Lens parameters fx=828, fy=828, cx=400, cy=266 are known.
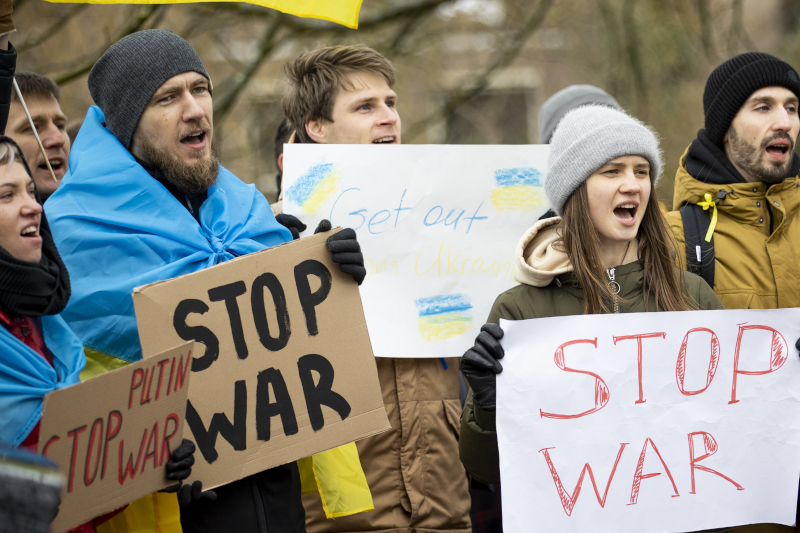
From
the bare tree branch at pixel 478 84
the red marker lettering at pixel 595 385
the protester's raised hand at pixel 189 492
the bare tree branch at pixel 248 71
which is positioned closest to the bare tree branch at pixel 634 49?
the bare tree branch at pixel 478 84

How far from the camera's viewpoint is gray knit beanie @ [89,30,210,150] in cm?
250

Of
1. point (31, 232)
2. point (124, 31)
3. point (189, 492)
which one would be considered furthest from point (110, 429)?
point (124, 31)

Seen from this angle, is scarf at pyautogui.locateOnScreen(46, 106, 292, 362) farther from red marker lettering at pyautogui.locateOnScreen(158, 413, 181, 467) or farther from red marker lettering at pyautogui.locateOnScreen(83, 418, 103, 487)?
red marker lettering at pyautogui.locateOnScreen(83, 418, 103, 487)

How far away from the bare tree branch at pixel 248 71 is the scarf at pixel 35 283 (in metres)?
4.65

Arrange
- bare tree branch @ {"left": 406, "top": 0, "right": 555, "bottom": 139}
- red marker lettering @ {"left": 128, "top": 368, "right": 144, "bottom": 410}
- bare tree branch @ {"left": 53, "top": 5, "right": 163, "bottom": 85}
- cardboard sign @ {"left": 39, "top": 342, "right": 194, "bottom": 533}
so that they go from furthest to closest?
1. bare tree branch @ {"left": 406, "top": 0, "right": 555, "bottom": 139}
2. bare tree branch @ {"left": 53, "top": 5, "right": 163, "bottom": 85}
3. red marker lettering @ {"left": 128, "top": 368, "right": 144, "bottom": 410}
4. cardboard sign @ {"left": 39, "top": 342, "right": 194, "bottom": 533}

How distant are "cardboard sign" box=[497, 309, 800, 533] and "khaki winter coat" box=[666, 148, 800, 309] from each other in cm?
56

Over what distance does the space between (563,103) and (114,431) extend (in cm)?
290

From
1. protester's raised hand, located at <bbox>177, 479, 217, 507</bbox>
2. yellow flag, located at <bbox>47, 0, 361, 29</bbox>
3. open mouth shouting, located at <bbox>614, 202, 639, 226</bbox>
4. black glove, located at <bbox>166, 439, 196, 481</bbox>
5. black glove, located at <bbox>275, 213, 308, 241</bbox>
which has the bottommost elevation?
protester's raised hand, located at <bbox>177, 479, 217, 507</bbox>

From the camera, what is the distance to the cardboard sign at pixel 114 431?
1639mm

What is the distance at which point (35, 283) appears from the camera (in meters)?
1.90

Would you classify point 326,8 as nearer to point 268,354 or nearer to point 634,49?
→ point 268,354

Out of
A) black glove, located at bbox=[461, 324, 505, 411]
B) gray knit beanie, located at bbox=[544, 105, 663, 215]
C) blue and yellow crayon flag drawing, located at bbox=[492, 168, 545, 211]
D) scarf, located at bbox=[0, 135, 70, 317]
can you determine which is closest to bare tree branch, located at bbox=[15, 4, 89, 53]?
blue and yellow crayon flag drawing, located at bbox=[492, 168, 545, 211]

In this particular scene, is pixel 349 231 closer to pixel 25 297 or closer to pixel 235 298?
pixel 235 298

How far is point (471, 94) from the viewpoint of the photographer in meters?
7.31
